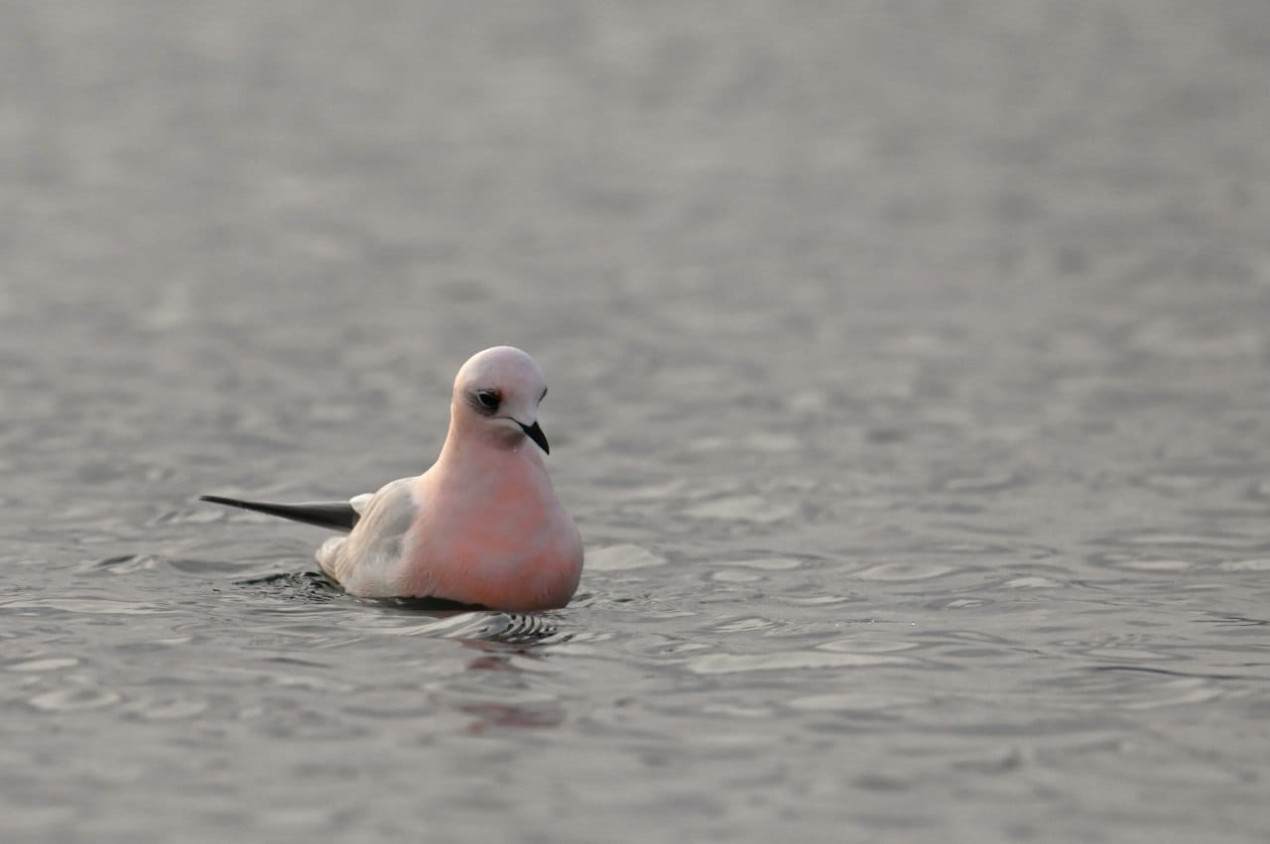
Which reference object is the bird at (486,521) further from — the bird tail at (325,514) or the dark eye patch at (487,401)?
the bird tail at (325,514)

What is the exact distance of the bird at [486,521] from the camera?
41.7 ft

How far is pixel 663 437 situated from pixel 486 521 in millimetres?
6086

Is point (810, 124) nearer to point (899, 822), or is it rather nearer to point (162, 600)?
point (162, 600)

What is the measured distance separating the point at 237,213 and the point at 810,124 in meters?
11.7

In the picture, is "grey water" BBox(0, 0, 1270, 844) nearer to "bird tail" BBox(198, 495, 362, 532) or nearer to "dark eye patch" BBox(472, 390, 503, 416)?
"bird tail" BBox(198, 495, 362, 532)

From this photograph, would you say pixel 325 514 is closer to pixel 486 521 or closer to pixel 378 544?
pixel 378 544

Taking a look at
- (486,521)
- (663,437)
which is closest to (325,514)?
(486,521)

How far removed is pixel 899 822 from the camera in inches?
373

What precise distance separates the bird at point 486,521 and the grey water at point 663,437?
10.0 inches

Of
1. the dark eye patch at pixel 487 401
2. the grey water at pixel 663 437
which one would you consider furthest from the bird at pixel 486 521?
the grey water at pixel 663 437

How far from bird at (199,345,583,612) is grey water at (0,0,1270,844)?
255 millimetres

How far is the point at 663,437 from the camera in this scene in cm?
1875

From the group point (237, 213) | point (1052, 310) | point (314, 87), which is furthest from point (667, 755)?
point (314, 87)

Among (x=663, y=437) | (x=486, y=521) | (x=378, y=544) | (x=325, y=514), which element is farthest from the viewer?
(x=663, y=437)
